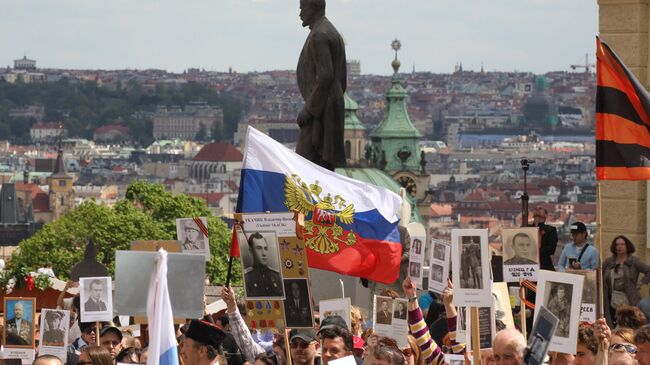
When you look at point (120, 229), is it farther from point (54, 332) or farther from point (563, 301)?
point (563, 301)

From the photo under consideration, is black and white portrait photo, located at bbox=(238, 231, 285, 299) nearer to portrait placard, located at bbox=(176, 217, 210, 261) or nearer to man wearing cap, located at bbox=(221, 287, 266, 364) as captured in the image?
man wearing cap, located at bbox=(221, 287, 266, 364)

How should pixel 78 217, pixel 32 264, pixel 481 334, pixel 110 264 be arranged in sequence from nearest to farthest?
pixel 481 334
pixel 110 264
pixel 32 264
pixel 78 217

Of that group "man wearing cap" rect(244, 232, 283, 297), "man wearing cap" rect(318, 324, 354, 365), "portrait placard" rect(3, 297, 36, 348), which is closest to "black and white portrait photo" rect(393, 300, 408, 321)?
"man wearing cap" rect(244, 232, 283, 297)

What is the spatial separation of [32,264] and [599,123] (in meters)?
67.2

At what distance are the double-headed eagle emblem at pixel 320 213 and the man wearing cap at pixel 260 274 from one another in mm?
1942

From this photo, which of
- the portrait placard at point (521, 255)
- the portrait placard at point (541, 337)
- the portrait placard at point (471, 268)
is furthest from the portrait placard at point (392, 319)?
the portrait placard at point (541, 337)

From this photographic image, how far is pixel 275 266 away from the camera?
12570 millimetres

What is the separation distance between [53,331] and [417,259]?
7.08 ft

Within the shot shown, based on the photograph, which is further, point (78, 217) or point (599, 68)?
point (78, 217)

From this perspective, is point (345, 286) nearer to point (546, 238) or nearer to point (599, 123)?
point (546, 238)

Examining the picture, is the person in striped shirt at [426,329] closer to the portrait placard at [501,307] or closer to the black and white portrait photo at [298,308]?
the portrait placard at [501,307]

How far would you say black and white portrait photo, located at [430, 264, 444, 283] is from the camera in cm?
1297

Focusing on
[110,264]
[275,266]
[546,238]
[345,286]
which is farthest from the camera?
[110,264]

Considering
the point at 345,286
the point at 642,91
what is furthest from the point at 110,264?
the point at 642,91
